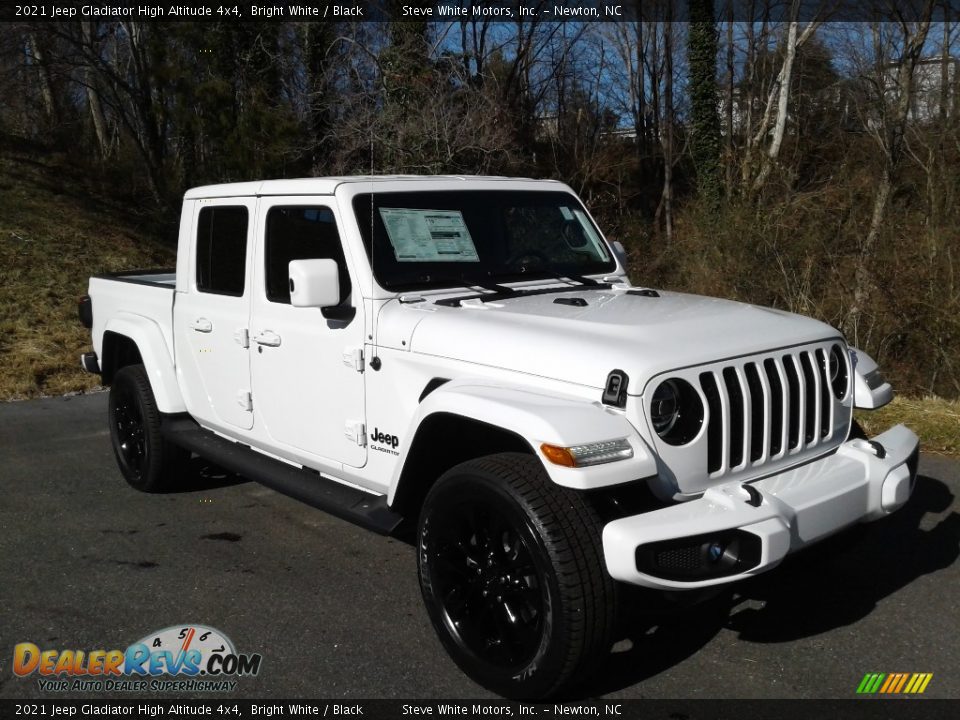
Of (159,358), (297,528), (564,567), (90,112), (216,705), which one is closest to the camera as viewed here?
(564,567)

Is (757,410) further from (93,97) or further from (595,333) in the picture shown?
(93,97)

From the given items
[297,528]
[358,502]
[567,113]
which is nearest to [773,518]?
[358,502]

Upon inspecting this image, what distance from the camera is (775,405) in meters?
3.58

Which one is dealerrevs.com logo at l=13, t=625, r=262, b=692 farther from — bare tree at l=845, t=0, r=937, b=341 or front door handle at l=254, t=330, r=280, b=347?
bare tree at l=845, t=0, r=937, b=341

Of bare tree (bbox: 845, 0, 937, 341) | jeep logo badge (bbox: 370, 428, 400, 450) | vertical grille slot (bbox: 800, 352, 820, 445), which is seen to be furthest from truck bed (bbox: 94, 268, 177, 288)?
Result: bare tree (bbox: 845, 0, 937, 341)

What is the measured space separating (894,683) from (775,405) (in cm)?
110

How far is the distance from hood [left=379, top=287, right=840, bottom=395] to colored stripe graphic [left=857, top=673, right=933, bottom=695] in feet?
4.23

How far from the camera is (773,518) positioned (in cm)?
306

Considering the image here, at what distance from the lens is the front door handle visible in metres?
4.60

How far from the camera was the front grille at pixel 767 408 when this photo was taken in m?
3.37

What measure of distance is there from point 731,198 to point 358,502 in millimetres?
10919

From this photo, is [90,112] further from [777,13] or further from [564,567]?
[564,567]

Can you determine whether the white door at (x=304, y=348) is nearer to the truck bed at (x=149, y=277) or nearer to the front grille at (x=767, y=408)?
the truck bed at (x=149, y=277)

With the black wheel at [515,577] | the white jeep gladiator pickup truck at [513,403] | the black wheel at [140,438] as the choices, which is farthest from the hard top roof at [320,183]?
the black wheel at [515,577]
